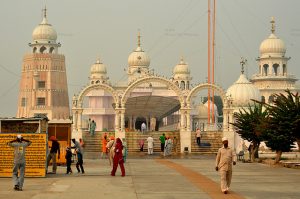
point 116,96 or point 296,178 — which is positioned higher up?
point 116,96

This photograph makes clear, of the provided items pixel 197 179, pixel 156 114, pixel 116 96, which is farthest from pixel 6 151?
pixel 156 114

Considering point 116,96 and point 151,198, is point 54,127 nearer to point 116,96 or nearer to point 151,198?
point 151,198

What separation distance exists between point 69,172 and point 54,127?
719 cm

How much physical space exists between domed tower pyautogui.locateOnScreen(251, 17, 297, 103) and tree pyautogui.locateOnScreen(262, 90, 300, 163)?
76.0m

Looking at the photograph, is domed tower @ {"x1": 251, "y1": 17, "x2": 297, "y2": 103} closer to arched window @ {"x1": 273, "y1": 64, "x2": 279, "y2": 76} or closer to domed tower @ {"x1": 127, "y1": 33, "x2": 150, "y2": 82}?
arched window @ {"x1": 273, "y1": 64, "x2": 279, "y2": 76}

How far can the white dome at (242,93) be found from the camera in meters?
98.5

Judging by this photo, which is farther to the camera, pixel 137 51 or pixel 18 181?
pixel 137 51

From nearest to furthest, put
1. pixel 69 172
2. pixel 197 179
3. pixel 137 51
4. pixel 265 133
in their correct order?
pixel 197 179 → pixel 69 172 → pixel 265 133 → pixel 137 51

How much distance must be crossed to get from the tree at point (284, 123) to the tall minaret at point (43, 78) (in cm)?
7905

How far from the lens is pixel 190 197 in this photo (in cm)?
1856

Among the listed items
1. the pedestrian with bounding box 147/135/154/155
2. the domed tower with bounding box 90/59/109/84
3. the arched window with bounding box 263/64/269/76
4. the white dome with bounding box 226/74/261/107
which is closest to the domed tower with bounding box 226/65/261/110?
the white dome with bounding box 226/74/261/107

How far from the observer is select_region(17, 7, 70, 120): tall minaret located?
115 meters

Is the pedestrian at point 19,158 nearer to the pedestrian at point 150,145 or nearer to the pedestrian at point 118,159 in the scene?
the pedestrian at point 118,159

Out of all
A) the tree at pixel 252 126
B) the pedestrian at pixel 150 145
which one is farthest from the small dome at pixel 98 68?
the tree at pixel 252 126
